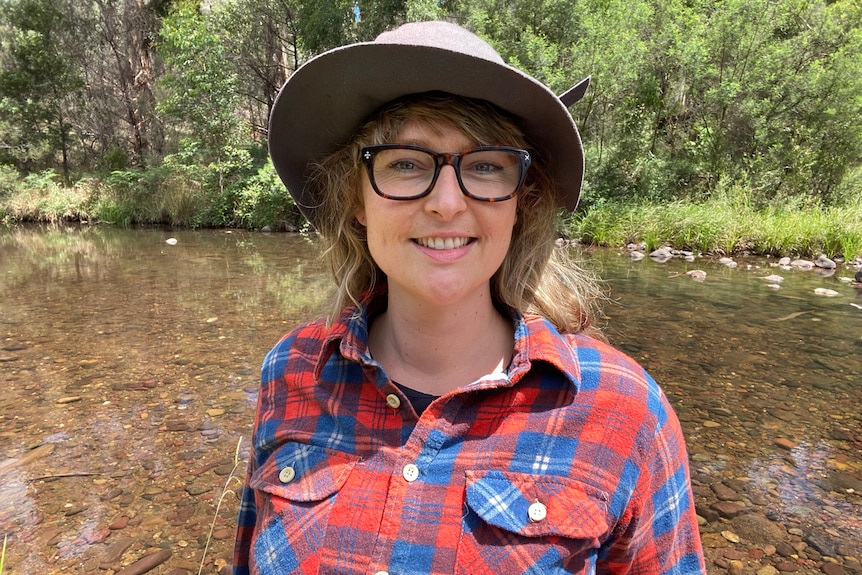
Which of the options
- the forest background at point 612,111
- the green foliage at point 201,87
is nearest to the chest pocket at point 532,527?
the forest background at point 612,111

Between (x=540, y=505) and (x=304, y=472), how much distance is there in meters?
0.51

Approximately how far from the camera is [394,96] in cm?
124

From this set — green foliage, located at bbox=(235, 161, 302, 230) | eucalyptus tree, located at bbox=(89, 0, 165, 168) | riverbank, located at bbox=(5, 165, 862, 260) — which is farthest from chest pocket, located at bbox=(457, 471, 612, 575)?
eucalyptus tree, located at bbox=(89, 0, 165, 168)

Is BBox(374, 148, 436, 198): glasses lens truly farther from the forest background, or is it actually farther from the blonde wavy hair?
the forest background

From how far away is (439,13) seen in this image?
1688cm

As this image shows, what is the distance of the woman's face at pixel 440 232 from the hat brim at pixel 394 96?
11 centimetres

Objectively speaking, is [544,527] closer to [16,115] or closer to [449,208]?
[449,208]

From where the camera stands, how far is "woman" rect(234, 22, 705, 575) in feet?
3.55

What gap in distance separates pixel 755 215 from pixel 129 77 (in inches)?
1000

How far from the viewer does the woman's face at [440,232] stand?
Result: 1.20 meters

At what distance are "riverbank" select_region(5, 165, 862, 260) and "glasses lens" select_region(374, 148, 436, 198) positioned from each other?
12.0m

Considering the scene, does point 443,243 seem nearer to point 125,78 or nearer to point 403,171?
point 403,171

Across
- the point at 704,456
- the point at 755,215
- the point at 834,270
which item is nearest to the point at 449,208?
the point at 704,456

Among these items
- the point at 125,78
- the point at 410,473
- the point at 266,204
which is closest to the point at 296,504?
the point at 410,473
